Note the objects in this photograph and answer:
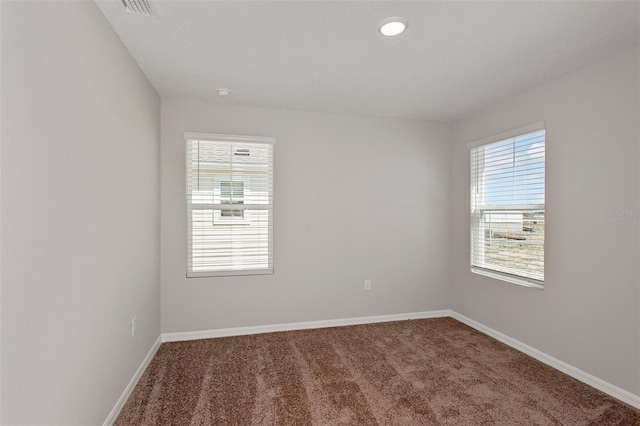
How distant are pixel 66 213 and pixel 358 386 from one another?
2.20 meters

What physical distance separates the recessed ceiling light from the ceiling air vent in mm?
1362

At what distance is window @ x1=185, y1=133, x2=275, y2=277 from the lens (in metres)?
3.33

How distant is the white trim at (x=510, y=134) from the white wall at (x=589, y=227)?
0.06 m

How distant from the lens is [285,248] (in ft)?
11.7

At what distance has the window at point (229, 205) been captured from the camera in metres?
3.33

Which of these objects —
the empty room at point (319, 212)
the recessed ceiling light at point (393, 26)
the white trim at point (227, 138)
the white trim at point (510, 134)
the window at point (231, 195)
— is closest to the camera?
the empty room at point (319, 212)

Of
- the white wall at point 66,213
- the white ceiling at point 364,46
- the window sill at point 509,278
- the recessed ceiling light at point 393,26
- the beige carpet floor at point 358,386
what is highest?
the white ceiling at point 364,46

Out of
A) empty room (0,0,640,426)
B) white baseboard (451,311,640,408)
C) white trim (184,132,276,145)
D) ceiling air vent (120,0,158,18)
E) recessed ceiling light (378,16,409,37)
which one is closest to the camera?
empty room (0,0,640,426)

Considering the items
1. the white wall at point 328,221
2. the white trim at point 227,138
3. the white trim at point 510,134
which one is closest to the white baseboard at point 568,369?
the white wall at point 328,221

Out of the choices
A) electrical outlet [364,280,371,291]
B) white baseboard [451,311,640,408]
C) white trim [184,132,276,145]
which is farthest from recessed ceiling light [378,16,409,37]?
white baseboard [451,311,640,408]

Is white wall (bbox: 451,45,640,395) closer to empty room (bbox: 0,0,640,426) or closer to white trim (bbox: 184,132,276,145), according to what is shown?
empty room (bbox: 0,0,640,426)

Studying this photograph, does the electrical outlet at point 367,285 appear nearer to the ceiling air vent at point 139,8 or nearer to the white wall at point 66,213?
the white wall at point 66,213

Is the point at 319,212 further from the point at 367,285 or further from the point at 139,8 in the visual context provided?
the point at 139,8

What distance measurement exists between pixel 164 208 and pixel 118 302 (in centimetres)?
132
